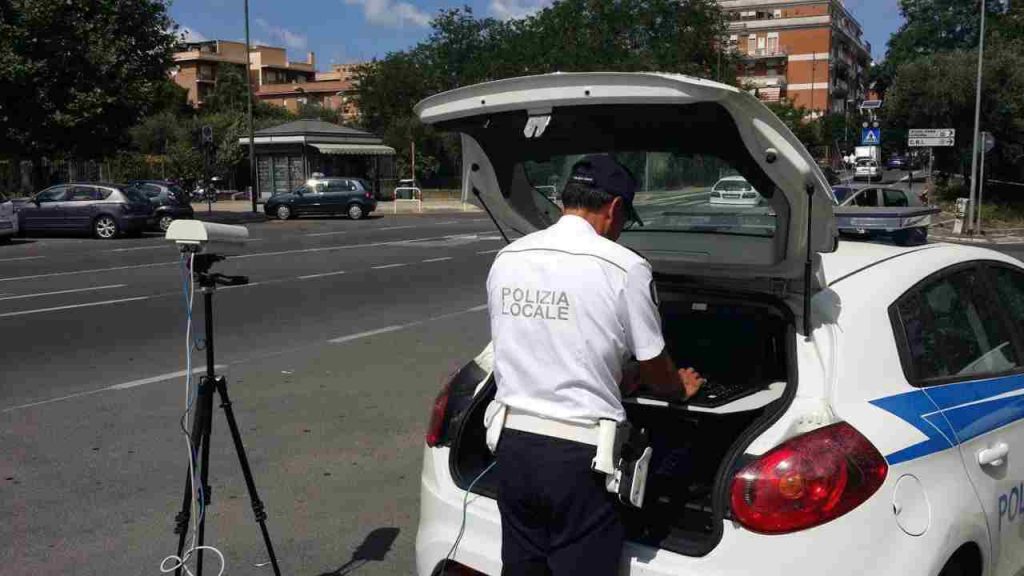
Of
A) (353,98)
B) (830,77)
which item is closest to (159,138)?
(353,98)

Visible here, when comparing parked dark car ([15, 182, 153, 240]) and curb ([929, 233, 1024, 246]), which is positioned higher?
parked dark car ([15, 182, 153, 240])

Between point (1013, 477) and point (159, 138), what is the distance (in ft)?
221

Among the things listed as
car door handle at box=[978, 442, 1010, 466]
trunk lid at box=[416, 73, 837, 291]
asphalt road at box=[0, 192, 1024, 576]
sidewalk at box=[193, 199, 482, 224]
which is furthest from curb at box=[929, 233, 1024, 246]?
car door handle at box=[978, 442, 1010, 466]

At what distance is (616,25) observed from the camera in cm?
6512

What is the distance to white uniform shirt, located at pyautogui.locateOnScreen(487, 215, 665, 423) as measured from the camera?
2.55m

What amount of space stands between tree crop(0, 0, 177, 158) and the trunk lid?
A: 86.3 ft

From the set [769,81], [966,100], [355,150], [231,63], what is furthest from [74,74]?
[769,81]

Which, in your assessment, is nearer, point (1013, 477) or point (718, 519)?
point (718, 519)

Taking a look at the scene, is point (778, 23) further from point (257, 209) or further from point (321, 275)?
point (321, 275)

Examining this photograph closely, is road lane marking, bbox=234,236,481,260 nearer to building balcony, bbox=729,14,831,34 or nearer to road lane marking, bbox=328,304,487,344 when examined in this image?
road lane marking, bbox=328,304,487,344

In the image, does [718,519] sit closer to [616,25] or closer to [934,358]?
[934,358]

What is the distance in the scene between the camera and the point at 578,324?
2557 millimetres

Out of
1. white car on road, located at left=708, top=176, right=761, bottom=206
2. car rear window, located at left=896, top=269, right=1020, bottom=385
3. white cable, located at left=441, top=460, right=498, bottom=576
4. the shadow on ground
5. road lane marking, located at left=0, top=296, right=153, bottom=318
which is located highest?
white car on road, located at left=708, top=176, right=761, bottom=206

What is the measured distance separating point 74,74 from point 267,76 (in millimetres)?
95143
